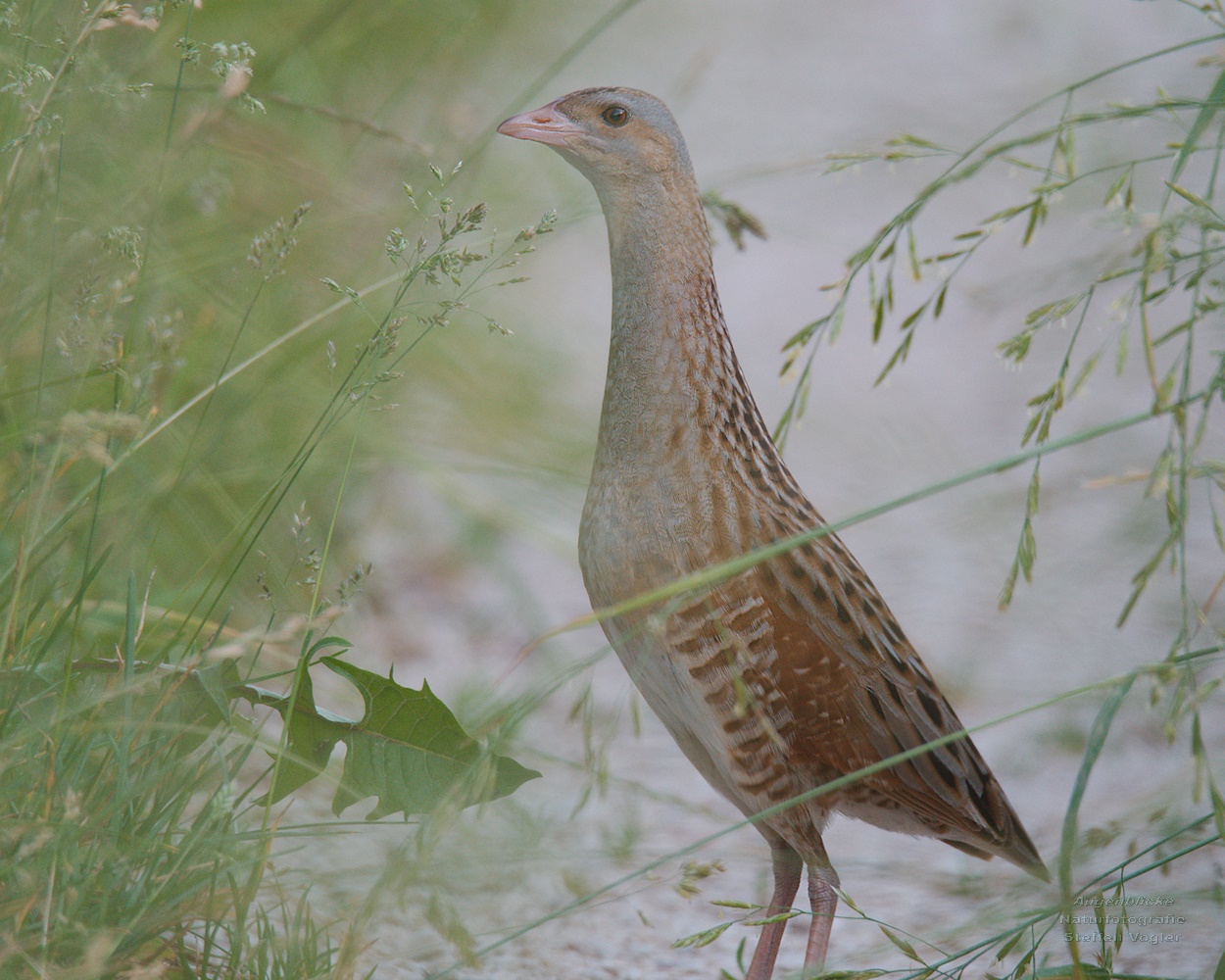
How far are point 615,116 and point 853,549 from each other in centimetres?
252

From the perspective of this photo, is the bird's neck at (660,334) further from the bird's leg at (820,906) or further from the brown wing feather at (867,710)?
the bird's leg at (820,906)

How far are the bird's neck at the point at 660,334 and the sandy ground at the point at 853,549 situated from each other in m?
0.41

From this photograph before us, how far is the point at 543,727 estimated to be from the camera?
11.6ft

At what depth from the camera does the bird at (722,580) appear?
6.56ft

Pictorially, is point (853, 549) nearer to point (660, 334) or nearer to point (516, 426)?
point (516, 426)

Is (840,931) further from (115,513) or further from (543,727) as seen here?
(115,513)

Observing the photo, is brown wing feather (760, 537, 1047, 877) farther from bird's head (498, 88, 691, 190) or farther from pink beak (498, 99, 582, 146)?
pink beak (498, 99, 582, 146)

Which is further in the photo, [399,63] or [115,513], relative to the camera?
[399,63]

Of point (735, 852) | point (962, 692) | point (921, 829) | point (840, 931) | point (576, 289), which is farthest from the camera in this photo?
point (576, 289)

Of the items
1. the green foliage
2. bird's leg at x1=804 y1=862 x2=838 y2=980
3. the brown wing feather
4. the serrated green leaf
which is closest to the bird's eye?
the green foliage

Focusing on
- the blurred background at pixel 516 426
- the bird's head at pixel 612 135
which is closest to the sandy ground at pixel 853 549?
the blurred background at pixel 516 426

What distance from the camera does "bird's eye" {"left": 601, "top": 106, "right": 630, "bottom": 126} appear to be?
7.11ft

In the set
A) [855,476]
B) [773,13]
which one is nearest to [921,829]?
[855,476]

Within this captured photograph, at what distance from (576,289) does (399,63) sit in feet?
4.66
